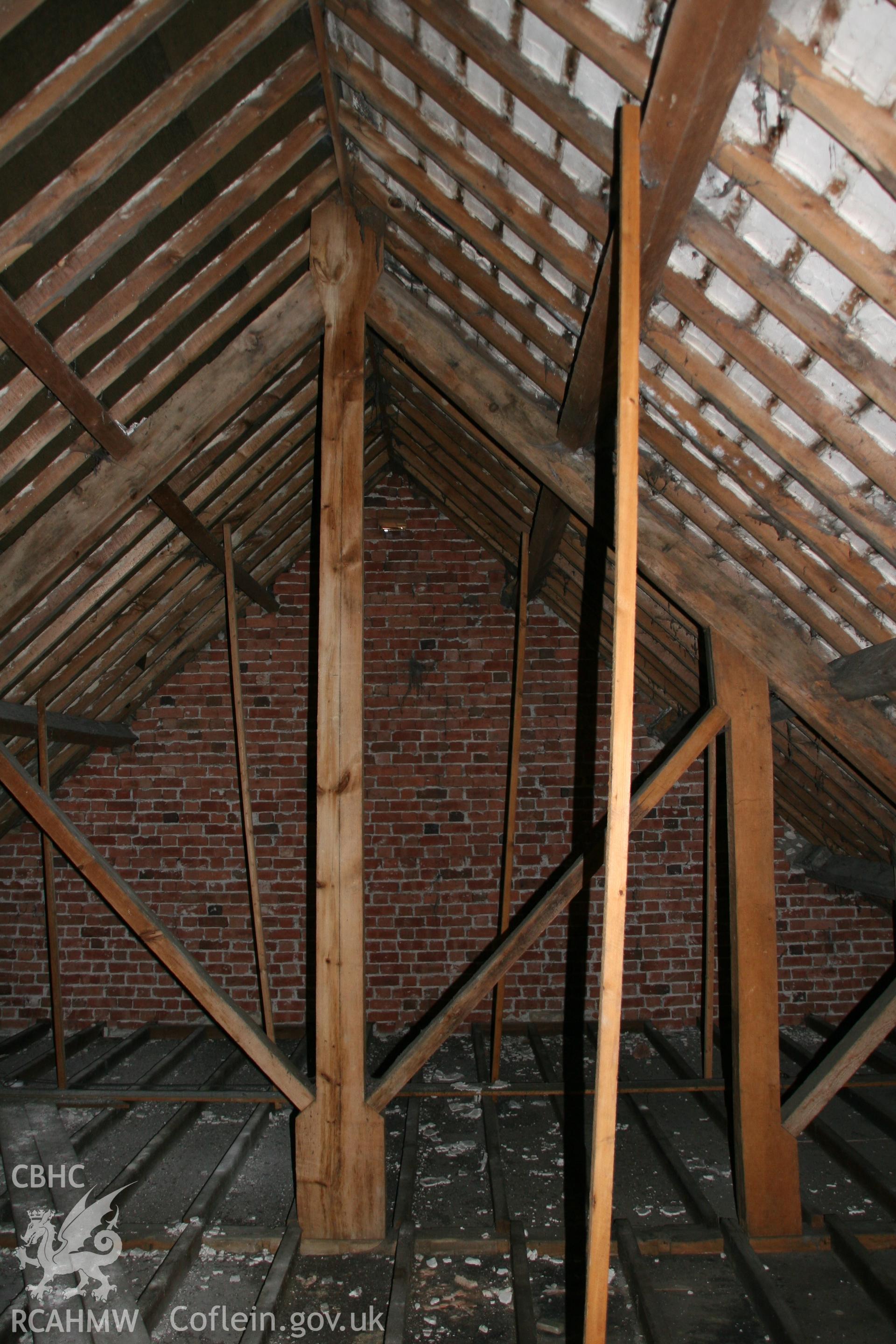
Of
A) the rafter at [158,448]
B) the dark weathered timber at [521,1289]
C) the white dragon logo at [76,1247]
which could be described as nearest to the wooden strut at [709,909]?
the dark weathered timber at [521,1289]

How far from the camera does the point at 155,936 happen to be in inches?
122

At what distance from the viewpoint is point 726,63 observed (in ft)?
4.78

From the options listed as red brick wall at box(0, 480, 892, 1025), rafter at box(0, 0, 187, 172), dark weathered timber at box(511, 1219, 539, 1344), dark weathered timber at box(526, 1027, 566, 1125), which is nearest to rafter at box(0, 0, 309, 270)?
rafter at box(0, 0, 187, 172)

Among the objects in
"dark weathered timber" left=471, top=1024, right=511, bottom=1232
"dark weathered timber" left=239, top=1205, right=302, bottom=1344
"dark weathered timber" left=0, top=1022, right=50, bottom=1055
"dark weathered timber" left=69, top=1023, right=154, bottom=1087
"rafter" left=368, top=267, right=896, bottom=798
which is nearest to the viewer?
"dark weathered timber" left=239, top=1205, right=302, bottom=1344

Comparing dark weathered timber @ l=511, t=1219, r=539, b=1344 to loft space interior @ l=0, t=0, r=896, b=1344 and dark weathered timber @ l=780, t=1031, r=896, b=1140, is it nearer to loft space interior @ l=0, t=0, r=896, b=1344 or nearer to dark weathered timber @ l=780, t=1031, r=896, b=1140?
loft space interior @ l=0, t=0, r=896, b=1344

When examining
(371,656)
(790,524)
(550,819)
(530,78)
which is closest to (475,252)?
(530,78)

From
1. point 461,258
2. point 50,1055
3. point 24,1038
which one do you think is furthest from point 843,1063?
point 24,1038

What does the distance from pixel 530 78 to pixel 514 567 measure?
4098 millimetres

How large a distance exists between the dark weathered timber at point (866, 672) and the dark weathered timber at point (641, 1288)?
6.11 ft

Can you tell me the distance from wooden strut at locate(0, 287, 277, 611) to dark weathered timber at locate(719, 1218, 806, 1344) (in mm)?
3205

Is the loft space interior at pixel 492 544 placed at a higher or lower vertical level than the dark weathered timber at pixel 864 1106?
higher

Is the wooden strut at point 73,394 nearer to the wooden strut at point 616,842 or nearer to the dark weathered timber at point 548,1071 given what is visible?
the wooden strut at point 616,842

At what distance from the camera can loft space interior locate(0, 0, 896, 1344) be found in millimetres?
1789

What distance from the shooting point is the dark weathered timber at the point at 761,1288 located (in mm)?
2477
